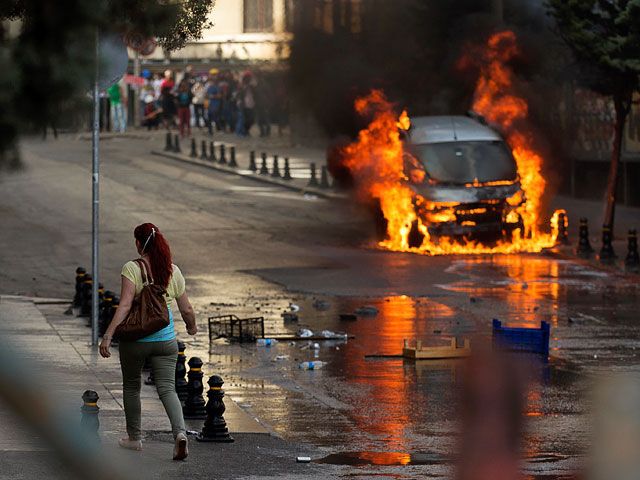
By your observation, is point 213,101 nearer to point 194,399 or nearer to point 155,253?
point 194,399

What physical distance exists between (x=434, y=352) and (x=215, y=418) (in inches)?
165

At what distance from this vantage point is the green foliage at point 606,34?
2234cm

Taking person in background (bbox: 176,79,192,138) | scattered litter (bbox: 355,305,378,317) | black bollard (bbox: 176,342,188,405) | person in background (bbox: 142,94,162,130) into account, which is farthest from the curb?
black bollard (bbox: 176,342,188,405)

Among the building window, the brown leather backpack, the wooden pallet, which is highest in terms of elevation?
the building window

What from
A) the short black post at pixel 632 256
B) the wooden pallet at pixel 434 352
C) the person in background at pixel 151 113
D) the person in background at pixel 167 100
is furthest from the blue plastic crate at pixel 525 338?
the person in background at pixel 151 113

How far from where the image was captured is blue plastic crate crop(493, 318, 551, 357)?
14266 mm

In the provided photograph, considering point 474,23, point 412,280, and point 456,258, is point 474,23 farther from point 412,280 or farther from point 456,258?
point 412,280

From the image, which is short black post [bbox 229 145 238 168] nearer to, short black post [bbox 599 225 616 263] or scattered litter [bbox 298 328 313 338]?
short black post [bbox 599 225 616 263]

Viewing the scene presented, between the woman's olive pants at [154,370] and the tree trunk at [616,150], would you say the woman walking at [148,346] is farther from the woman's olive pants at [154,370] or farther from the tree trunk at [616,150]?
the tree trunk at [616,150]

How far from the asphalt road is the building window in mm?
12563

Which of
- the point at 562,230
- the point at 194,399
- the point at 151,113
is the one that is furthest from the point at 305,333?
the point at 151,113

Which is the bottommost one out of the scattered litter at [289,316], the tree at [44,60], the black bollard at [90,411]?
the scattered litter at [289,316]

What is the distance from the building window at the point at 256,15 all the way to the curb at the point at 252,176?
5189 millimetres

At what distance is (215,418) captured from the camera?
410 inches
